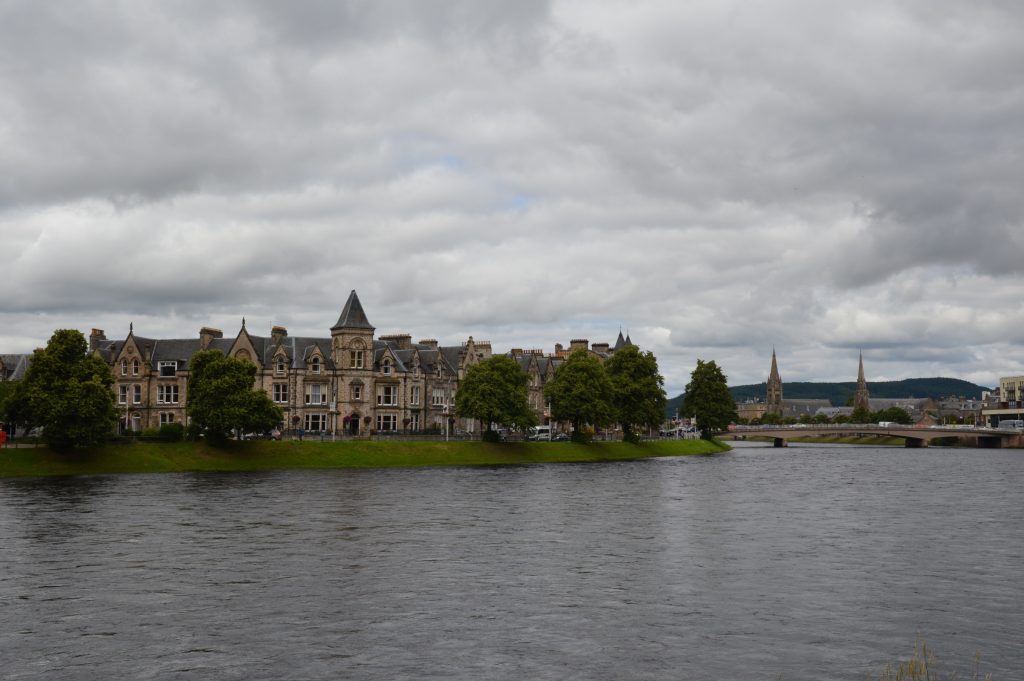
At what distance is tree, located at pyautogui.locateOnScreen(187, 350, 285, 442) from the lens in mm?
102875

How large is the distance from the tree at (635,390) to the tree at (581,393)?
402 centimetres

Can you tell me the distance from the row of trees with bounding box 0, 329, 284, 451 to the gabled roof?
29.6 metres

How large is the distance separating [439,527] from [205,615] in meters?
22.4

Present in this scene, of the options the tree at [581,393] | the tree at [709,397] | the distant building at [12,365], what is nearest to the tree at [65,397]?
the distant building at [12,365]

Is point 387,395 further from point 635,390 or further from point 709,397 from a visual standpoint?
point 709,397

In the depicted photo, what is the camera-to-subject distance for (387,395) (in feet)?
461

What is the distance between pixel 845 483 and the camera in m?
93.1

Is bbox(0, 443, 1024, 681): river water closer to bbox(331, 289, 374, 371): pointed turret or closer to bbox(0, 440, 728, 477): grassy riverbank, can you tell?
bbox(0, 440, 728, 477): grassy riverbank

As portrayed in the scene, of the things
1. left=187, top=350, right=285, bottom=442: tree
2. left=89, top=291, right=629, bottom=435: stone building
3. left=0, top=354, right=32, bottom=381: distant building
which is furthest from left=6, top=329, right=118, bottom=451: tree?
left=0, top=354, right=32, bottom=381: distant building

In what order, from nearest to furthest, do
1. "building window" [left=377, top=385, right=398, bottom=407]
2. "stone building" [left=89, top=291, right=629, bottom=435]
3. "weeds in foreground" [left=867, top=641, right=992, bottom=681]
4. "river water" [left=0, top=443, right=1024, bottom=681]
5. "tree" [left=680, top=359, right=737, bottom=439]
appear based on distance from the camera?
"weeds in foreground" [left=867, top=641, right=992, bottom=681] < "river water" [left=0, top=443, right=1024, bottom=681] < "stone building" [left=89, top=291, right=629, bottom=435] < "building window" [left=377, top=385, right=398, bottom=407] < "tree" [left=680, top=359, right=737, bottom=439]

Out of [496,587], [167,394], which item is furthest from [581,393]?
[496,587]

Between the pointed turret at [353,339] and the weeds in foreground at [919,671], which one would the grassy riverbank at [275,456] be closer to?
the pointed turret at [353,339]

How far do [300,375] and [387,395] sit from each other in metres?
13.4

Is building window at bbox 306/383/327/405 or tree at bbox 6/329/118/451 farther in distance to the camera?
building window at bbox 306/383/327/405
